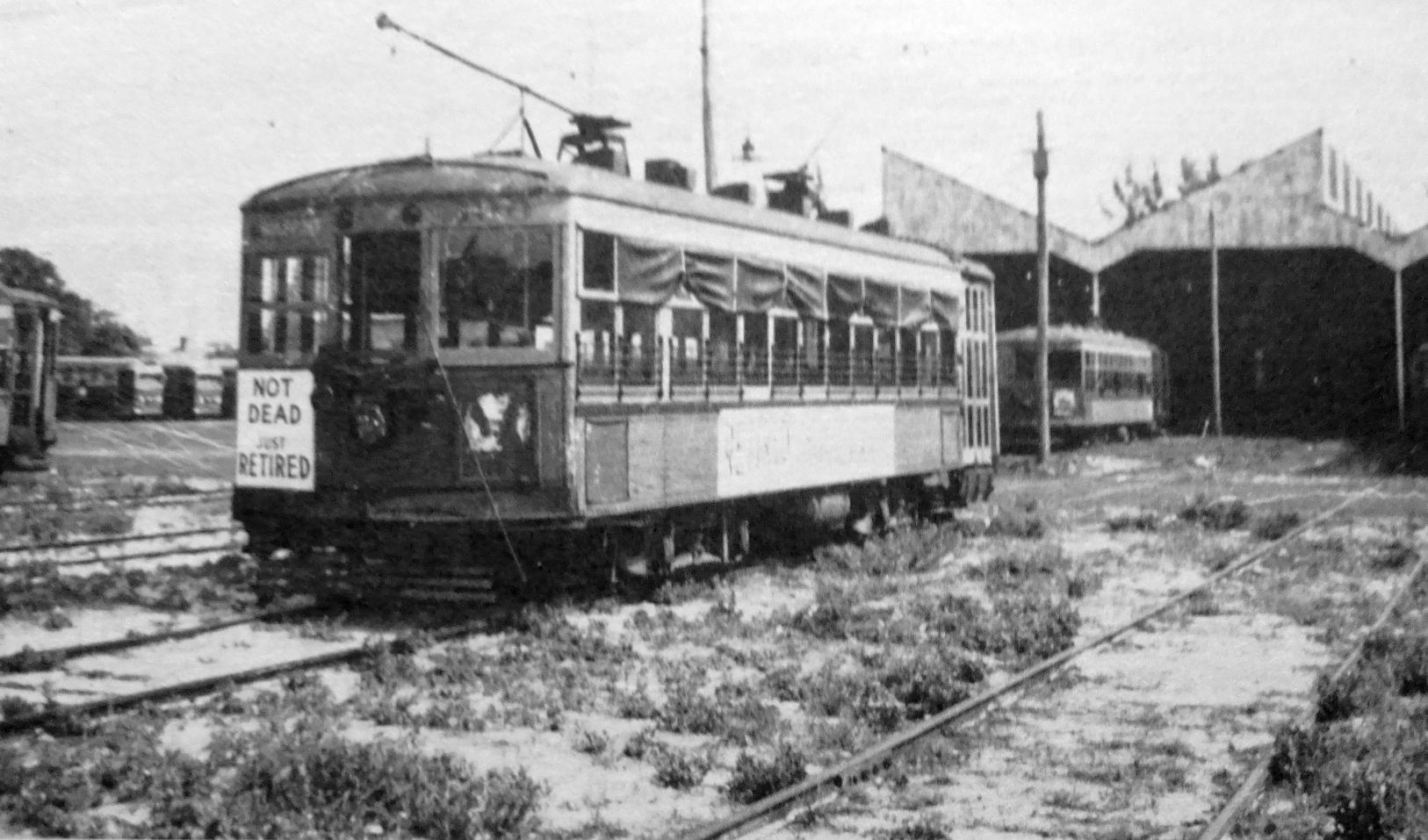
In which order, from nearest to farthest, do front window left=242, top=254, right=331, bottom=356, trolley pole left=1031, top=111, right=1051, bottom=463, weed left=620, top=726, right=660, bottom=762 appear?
weed left=620, top=726, right=660, bottom=762 < front window left=242, top=254, right=331, bottom=356 < trolley pole left=1031, top=111, right=1051, bottom=463

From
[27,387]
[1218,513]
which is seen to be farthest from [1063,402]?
[27,387]

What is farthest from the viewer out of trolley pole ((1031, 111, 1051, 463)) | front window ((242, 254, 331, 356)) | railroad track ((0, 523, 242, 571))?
trolley pole ((1031, 111, 1051, 463))

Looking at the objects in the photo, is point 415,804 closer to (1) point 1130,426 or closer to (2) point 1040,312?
(2) point 1040,312

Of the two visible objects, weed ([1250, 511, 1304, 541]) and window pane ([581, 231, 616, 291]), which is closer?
window pane ([581, 231, 616, 291])

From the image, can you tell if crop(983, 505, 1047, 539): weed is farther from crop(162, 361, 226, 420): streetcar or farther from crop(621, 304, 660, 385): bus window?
crop(162, 361, 226, 420): streetcar

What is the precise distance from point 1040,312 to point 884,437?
1458cm

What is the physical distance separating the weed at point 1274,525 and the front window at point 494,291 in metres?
9.34

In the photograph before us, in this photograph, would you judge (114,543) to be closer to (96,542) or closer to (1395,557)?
(96,542)

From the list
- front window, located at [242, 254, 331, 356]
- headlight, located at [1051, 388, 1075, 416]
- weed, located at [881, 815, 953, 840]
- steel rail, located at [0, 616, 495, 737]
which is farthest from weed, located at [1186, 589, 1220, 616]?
headlight, located at [1051, 388, 1075, 416]

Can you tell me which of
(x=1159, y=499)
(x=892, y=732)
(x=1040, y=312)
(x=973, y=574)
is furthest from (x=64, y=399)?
(x=892, y=732)

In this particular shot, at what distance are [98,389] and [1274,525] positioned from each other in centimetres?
3080

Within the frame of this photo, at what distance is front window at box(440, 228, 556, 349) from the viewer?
9.12m

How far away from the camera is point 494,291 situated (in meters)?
9.20

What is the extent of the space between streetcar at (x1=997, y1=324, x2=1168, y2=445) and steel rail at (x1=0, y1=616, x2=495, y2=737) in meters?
23.9
